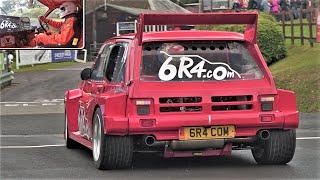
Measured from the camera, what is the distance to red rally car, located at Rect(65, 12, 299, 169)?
827 cm

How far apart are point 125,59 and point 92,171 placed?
140 centimetres

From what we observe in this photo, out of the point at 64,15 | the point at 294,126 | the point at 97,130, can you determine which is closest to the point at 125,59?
the point at 97,130

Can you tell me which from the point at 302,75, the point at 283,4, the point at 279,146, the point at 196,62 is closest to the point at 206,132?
the point at 196,62

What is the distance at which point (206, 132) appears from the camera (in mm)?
8312

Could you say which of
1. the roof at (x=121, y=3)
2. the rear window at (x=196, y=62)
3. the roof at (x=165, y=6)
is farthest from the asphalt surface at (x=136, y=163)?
the roof at (x=121, y=3)

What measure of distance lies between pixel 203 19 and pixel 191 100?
1.10 m

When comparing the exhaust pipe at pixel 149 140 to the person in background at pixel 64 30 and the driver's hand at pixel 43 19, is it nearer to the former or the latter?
the driver's hand at pixel 43 19

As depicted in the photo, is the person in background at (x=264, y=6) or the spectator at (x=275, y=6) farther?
the spectator at (x=275, y=6)

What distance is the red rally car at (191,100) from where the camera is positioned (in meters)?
8.27

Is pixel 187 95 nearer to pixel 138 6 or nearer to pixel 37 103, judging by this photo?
pixel 37 103

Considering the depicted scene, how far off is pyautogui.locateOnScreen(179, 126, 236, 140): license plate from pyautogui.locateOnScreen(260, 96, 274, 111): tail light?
465 millimetres

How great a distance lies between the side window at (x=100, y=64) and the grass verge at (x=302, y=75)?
28.8ft

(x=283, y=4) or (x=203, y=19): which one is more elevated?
(x=203, y=19)

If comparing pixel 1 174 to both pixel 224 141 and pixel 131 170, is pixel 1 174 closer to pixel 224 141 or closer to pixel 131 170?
pixel 131 170
